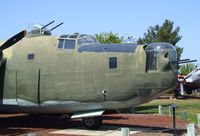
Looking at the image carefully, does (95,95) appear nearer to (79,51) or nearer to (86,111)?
(86,111)

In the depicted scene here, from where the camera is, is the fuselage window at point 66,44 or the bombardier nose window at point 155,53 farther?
the fuselage window at point 66,44

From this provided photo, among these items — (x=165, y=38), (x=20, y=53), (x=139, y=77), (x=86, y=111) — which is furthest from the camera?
(x=165, y=38)

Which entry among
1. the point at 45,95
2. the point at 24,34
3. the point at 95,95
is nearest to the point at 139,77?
the point at 95,95

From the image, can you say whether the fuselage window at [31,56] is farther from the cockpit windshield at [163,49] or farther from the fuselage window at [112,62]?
the cockpit windshield at [163,49]

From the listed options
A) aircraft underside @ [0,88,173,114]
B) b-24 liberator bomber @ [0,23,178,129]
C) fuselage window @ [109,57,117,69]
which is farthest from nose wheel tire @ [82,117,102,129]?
fuselage window @ [109,57,117,69]

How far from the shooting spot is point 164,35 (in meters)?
94.4

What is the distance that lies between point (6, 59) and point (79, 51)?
3796mm

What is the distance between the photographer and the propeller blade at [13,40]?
17.9 metres

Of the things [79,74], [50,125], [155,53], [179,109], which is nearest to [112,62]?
[79,74]

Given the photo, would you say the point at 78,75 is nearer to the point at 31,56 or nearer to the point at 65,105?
the point at 65,105

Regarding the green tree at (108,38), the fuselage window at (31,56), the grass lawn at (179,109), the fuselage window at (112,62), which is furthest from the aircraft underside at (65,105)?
the green tree at (108,38)

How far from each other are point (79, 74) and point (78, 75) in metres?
0.06

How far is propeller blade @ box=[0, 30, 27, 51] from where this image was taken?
17938 mm

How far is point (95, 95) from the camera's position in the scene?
54.9 feet
